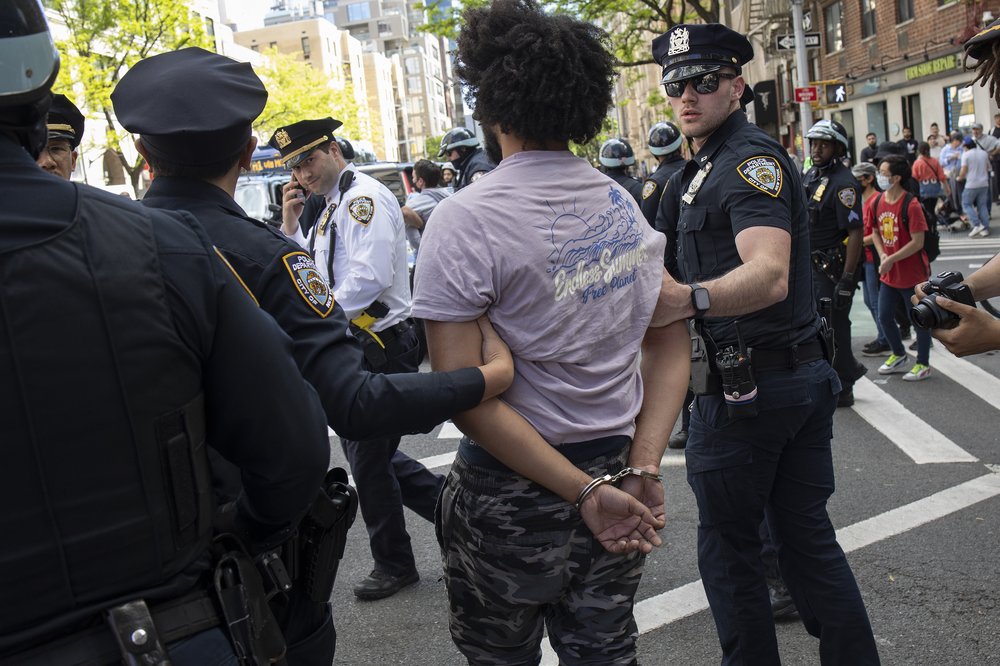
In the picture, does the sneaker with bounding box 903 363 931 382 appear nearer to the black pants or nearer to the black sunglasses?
the black pants

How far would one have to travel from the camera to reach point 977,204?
57.3 feet

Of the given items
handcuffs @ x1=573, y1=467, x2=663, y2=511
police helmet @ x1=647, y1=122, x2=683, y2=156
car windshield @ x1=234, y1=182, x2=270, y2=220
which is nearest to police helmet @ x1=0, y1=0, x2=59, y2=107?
handcuffs @ x1=573, y1=467, x2=663, y2=511

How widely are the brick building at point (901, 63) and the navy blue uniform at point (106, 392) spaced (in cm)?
2224

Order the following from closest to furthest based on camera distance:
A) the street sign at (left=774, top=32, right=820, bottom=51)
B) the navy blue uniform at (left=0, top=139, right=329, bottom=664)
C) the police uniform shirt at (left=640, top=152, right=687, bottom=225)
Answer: the navy blue uniform at (left=0, top=139, right=329, bottom=664), the police uniform shirt at (left=640, top=152, right=687, bottom=225), the street sign at (left=774, top=32, right=820, bottom=51)

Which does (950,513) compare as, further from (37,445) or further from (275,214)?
(275,214)

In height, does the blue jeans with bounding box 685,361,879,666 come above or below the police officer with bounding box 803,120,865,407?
below

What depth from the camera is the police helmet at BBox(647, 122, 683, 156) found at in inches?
293

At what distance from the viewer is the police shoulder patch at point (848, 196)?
22.6 ft

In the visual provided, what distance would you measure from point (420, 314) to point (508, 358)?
0.24 metres

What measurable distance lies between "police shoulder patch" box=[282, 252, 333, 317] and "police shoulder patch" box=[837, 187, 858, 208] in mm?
5496

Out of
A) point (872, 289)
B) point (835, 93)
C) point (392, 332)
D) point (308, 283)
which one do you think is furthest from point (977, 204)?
point (308, 283)

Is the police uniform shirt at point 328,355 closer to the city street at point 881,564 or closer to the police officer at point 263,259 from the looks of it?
the police officer at point 263,259

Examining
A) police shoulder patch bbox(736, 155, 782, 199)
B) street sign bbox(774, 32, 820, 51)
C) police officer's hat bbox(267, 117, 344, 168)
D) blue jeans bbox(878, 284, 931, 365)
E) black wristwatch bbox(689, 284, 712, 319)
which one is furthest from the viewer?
street sign bbox(774, 32, 820, 51)

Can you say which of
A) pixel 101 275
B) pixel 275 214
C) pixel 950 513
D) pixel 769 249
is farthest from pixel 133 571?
pixel 275 214
